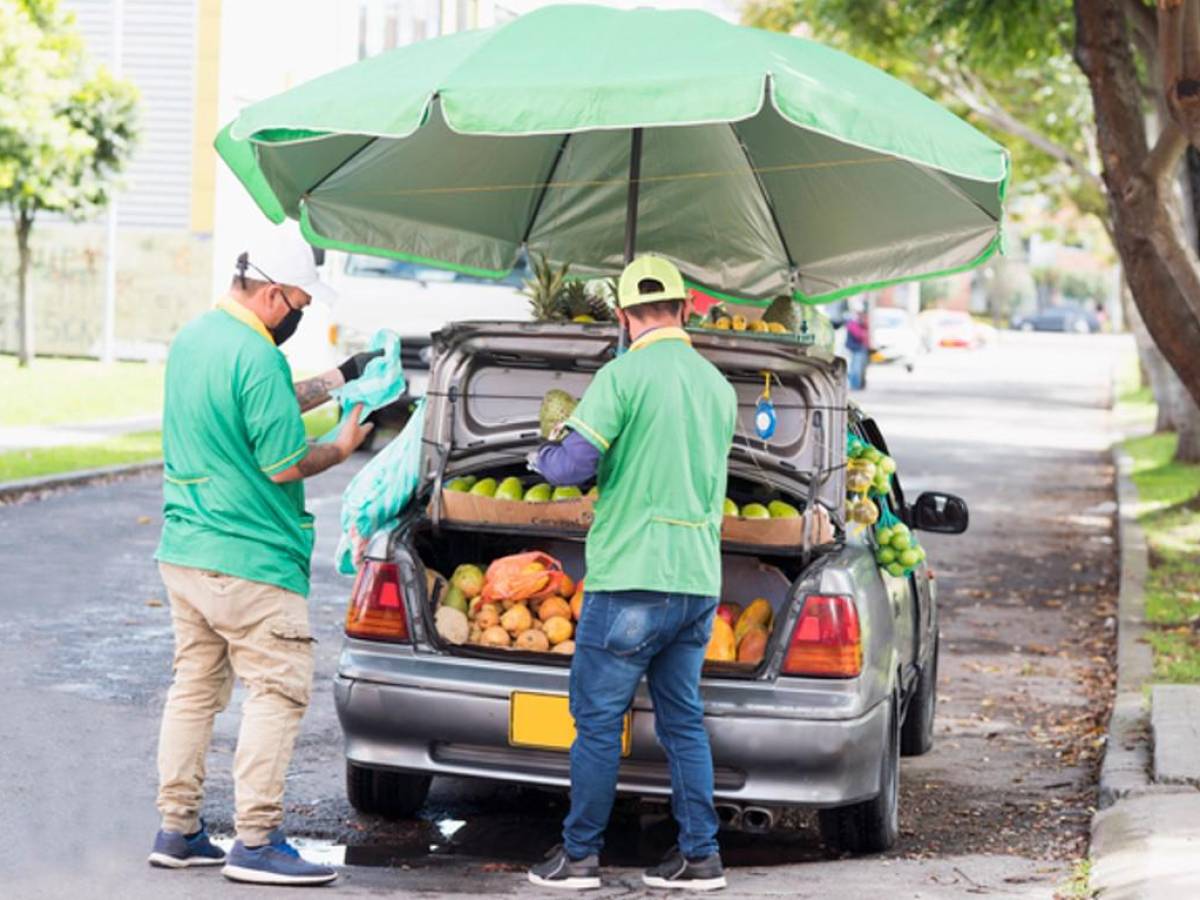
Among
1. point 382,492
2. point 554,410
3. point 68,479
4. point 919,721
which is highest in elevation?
point 554,410

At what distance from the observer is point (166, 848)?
6.05 m

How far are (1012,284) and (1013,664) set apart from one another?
342 feet

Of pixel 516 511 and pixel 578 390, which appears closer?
pixel 516 511

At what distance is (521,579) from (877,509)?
1309 millimetres

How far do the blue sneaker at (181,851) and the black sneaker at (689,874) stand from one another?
133 centimetres

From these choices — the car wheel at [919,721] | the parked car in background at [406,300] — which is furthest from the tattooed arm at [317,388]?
the parked car in background at [406,300]

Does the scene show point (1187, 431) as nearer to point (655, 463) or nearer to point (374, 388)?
point (655, 463)

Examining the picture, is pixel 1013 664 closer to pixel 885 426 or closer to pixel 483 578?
Result: pixel 483 578

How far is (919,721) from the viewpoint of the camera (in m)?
8.48

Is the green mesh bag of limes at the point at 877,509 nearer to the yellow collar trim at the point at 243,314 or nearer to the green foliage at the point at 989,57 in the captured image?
the yellow collar trim at the point at 243,314

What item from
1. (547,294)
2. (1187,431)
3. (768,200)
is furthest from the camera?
(1187,431)

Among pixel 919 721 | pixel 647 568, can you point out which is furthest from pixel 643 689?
pixel 919 721

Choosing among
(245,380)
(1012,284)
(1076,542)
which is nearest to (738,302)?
(245,380)

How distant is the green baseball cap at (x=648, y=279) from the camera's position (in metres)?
6.11
